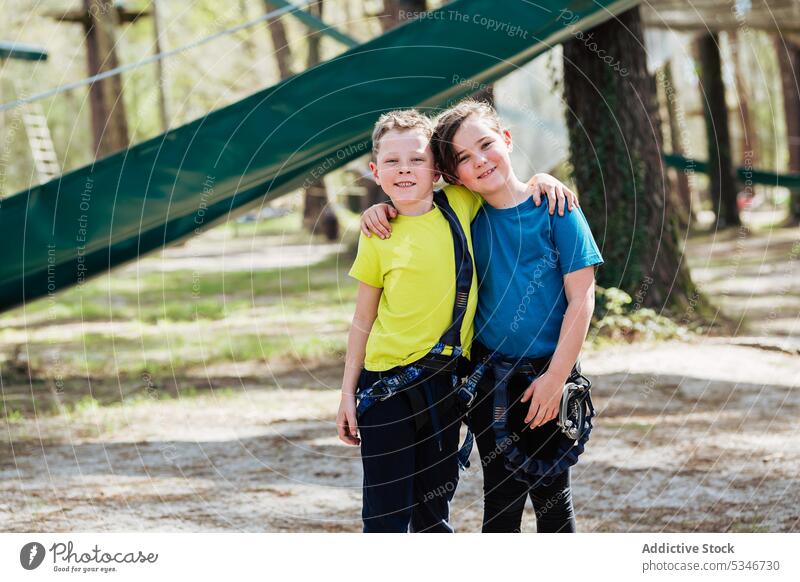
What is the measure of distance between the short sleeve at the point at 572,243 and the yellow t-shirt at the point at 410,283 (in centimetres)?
24

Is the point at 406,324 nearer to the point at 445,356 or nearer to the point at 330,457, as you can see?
the point at 445,356

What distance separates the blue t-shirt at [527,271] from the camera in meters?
2.66

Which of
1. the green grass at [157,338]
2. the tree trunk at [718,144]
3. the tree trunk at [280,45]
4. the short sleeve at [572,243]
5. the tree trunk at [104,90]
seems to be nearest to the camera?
the short sleeve at [572,243]

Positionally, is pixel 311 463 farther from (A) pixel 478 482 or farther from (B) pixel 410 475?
(B) pixel 410 475

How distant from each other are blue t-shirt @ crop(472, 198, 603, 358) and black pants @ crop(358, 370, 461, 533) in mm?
212

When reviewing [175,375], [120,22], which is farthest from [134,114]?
[175,375]

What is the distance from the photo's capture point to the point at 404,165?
2674 mm

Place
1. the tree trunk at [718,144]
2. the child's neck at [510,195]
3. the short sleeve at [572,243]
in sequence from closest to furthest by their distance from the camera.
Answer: the short sleeve at [572,243] < the child's neck at [510,195] < the tree trunk at [718,144]

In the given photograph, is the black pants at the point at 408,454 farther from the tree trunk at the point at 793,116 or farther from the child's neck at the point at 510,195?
the tree trunk at the point at 793,116

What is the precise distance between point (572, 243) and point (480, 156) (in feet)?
1.06

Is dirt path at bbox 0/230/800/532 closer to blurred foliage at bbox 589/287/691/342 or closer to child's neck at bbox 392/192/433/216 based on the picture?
blurred foliage at bbox 589/287/691/342

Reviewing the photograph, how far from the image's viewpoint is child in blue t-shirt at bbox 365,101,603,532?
2.65 m

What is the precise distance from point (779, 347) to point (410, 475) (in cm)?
491

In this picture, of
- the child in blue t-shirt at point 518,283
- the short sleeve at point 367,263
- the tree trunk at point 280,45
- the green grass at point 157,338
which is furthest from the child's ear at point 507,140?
the tree trunk at point 280,45
